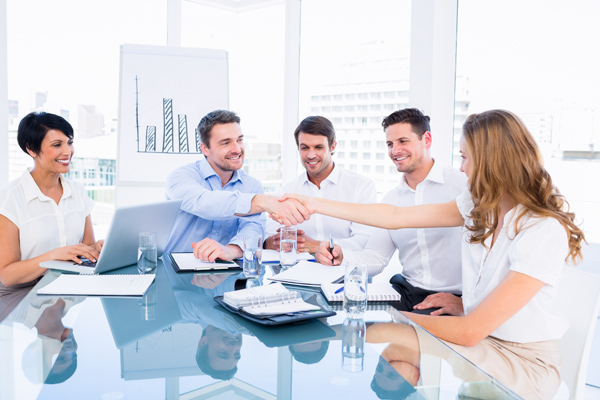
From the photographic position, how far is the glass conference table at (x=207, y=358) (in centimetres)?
94

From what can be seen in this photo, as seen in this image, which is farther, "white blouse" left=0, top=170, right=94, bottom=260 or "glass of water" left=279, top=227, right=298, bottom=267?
"white blouse" left=0, top=170, right=94, bottom=260

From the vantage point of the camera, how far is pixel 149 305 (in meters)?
1.50

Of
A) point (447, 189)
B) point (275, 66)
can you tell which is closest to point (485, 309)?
point (447, 189)

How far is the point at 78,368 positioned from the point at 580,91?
309 centimetres

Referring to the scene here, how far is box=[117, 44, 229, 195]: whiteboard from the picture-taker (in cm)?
376

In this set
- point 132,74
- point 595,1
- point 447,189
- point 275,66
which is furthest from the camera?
point 275,66

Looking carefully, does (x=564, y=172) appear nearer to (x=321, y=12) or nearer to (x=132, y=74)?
(x=321, y=12)

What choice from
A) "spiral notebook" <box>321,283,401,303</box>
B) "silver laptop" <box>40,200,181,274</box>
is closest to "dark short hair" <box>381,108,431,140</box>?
"spiral notebook" <box>321,283,401,303</box>

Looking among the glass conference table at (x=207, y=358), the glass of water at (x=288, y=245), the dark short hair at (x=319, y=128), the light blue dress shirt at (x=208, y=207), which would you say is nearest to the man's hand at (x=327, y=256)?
the glass of water at (x=288, y=245)

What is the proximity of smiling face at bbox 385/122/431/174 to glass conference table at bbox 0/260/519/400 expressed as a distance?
1155 millimetres

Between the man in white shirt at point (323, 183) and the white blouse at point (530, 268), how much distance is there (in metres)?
1.29

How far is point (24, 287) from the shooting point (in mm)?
2127

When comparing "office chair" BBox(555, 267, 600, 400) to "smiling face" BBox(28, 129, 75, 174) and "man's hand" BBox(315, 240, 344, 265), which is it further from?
"smiling face" BBox(28, 129, 75, 174)


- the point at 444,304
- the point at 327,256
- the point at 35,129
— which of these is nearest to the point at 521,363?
the point at 444,304
